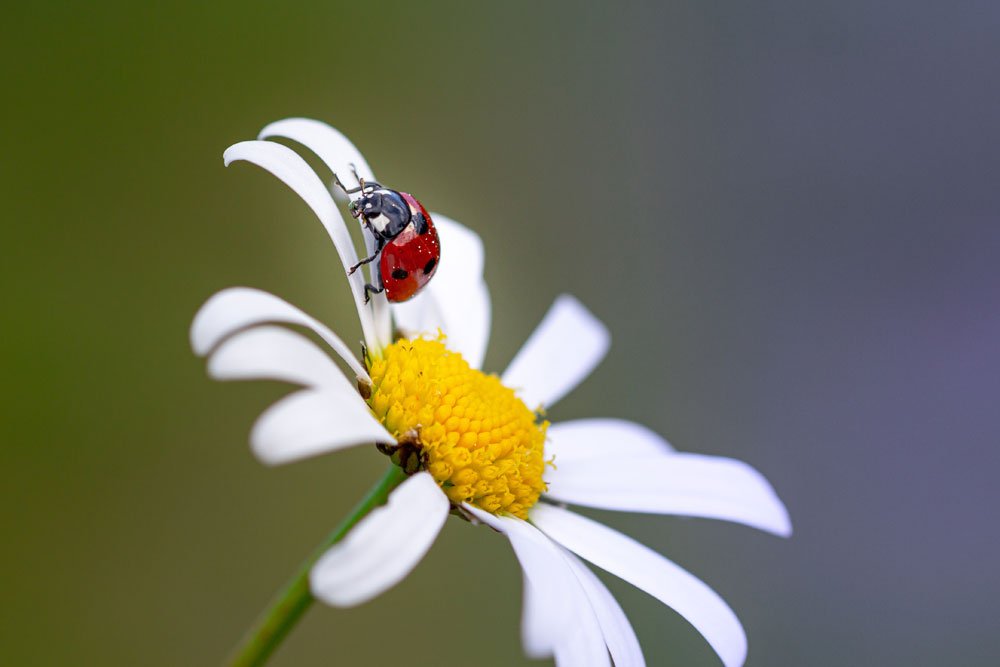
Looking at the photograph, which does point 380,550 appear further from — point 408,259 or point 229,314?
point 408,259

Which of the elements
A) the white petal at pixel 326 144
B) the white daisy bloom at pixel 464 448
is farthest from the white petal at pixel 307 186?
the white petal at pixel 326 144

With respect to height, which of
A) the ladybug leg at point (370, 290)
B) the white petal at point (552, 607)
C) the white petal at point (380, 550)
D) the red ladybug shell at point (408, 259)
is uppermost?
the red ladybug shell at point (408, 259)

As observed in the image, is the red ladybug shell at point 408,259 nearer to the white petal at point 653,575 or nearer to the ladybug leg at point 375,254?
the ladybug leg at point 375,254

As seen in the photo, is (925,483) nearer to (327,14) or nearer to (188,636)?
(188,636)

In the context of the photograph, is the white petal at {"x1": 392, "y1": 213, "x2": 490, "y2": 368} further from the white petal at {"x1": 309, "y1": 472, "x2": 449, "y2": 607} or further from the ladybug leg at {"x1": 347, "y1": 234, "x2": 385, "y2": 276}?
the white petal at {"x1": 309, "y1": 472, "x2": 449, "y2": 607}

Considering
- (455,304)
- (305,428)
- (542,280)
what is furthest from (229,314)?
(542,280)

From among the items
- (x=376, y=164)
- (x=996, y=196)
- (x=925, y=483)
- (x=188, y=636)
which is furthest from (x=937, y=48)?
(x=188, y=636)
